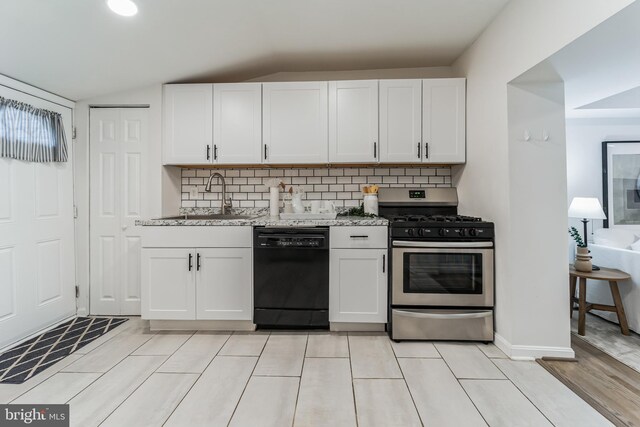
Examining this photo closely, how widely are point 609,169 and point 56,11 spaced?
5566mm

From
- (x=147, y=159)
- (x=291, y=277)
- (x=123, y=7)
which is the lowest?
(x=291, y=277)

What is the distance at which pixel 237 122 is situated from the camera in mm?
2998

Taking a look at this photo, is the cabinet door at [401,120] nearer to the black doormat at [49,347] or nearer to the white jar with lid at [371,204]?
the white jar with lid at [371,204]

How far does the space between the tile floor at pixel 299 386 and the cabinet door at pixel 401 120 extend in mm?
1641

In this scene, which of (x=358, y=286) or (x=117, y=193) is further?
(x=117, y=193)

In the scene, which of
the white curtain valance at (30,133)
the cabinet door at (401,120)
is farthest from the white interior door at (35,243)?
the cabinet door at (401,120)

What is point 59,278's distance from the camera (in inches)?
113

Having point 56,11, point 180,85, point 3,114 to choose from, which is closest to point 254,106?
point 180,85

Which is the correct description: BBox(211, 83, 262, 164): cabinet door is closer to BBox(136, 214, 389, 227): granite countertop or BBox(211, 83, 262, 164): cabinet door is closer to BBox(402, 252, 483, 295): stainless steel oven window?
BBox(136, 214, 389, 227): granite countertop

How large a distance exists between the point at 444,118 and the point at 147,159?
2.80 meters

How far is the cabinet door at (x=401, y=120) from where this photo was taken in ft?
9.58

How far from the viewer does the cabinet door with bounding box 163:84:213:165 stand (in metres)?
3.00

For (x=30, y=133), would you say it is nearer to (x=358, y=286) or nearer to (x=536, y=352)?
(x=358, y=286)

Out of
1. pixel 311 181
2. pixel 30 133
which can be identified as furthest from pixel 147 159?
pixel 311 181
